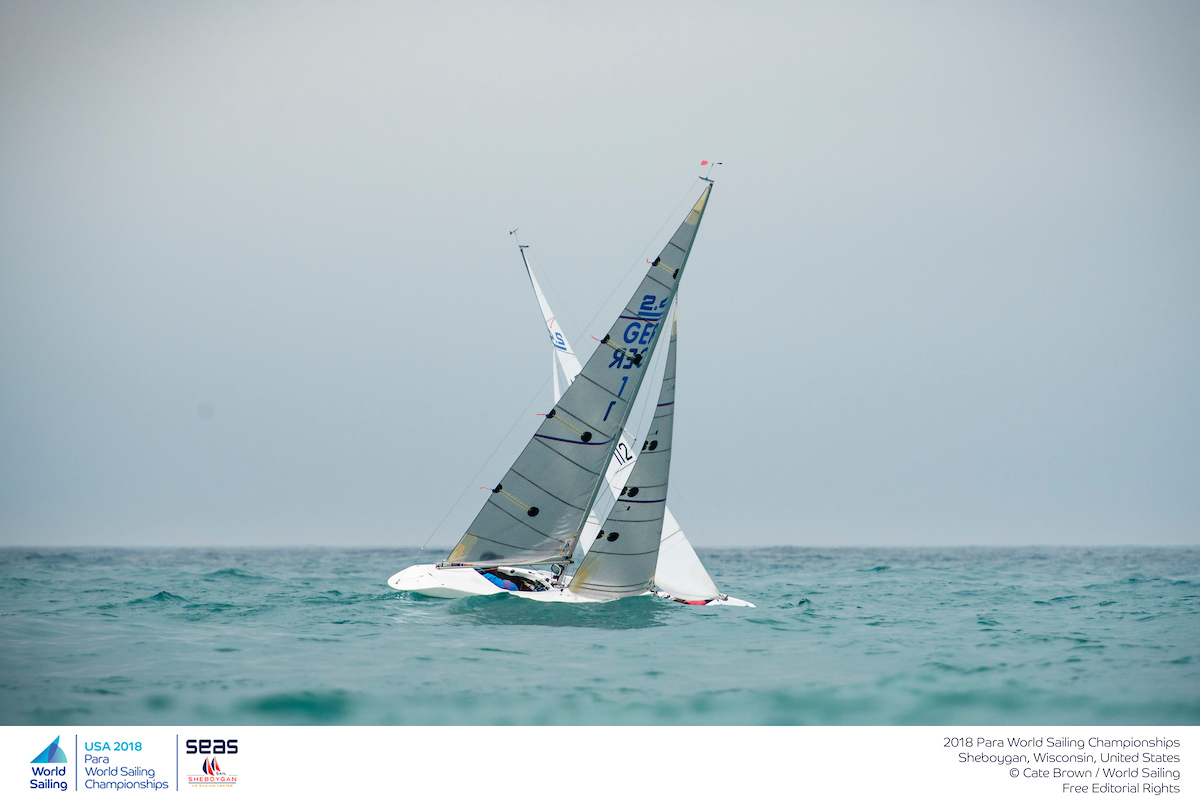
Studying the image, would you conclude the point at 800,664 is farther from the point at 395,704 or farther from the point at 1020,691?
the point at 395,704

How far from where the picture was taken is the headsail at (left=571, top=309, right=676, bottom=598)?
17828 millimetres

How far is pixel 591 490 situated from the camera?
1861 cm

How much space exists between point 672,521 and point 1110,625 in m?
9.68
